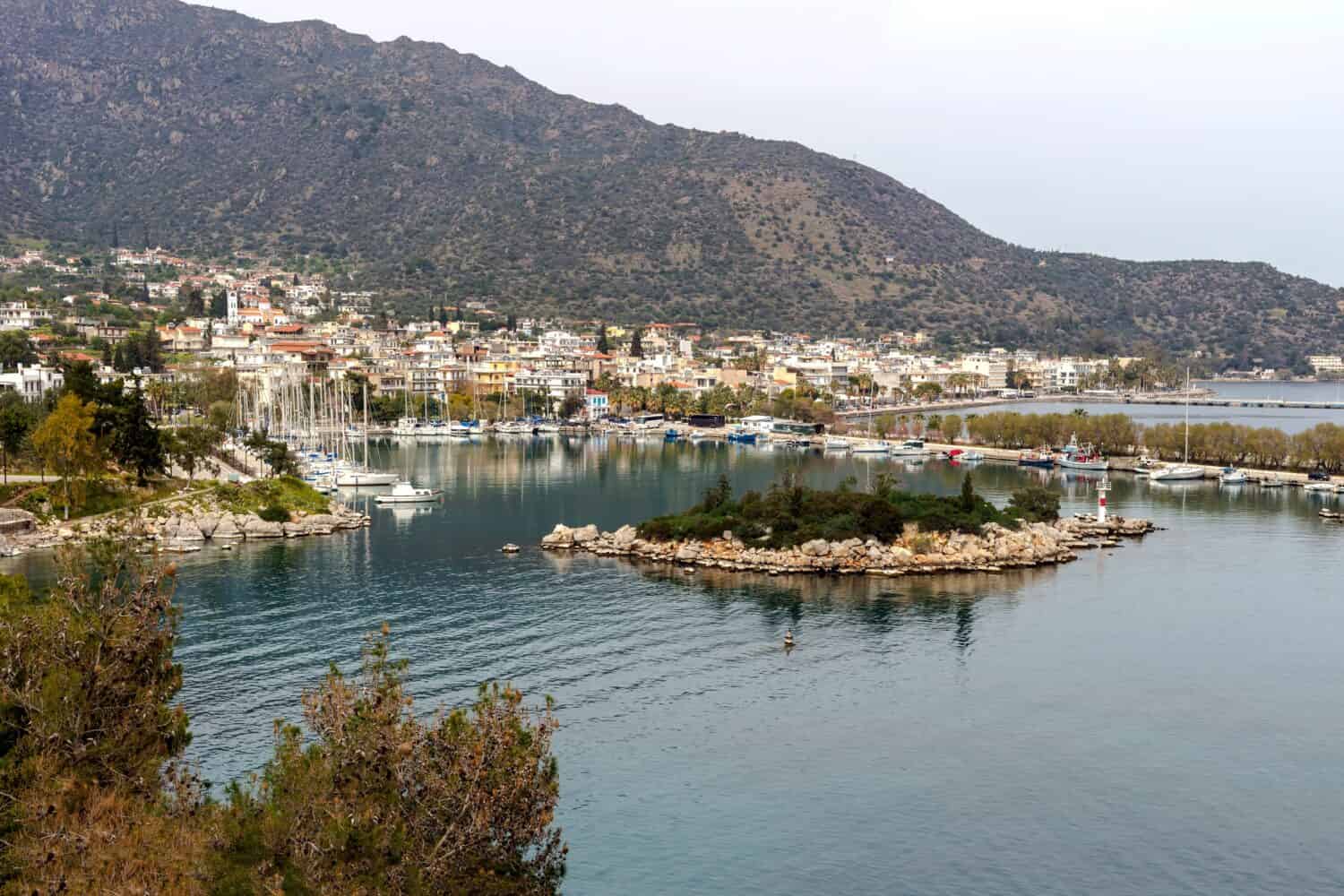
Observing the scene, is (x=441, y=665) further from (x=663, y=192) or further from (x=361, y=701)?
(x=663, y=192)

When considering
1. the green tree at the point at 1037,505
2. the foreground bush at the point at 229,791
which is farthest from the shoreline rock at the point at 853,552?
the foreground bush at the point at 229,791

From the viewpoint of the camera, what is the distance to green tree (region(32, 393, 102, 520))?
42.4 meters

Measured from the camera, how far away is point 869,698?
90.0 feet

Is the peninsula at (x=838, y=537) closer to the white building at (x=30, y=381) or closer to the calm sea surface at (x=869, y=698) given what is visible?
the calm sea surface at (x=869, y=698)

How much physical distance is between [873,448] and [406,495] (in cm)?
3820

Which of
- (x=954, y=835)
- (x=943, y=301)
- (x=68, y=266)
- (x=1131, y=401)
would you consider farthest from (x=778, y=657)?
(x=943, y=301)

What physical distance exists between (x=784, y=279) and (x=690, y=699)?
16111 cm

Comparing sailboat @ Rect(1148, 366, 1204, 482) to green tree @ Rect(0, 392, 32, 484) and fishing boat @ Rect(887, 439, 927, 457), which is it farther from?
green tree @ Rect(0, 392, 32, 484)

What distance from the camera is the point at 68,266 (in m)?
150

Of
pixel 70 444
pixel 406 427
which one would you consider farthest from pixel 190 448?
pixel 406 427

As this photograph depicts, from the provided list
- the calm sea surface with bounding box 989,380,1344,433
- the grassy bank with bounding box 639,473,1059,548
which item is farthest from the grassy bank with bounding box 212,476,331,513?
the calm sea surface with bounding box 989,380,1344,433

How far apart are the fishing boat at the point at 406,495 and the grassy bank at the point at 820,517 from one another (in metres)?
15.0

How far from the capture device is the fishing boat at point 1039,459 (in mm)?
75688

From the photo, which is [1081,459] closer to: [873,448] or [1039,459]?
[1039,459]
